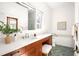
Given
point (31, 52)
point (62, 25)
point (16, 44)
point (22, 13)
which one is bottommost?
point (31, 52)

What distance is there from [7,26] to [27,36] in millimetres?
250

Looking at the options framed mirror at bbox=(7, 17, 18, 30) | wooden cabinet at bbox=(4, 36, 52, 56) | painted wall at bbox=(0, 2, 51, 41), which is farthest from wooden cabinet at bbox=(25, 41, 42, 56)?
framed mirror at bbox=(7, 17, 18, 30)

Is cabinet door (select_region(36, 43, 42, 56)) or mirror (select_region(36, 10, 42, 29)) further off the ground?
mirror (select_region(36, 10, 42, 29))

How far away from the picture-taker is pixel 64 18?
101 cm

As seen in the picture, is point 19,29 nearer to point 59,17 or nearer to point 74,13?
point 59,17

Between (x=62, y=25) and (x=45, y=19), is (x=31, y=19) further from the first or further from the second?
(x=62, y=25)

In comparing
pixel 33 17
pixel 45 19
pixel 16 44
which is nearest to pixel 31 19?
pixel 33 17

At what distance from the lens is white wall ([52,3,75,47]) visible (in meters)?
0.98

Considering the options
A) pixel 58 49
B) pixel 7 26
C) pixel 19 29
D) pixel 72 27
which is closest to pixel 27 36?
pixel 19 29

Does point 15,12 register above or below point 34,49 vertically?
above

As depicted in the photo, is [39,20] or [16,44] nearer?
[16,44]

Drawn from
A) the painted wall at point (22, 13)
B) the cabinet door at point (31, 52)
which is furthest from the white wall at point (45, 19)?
the cabinet door at point (31, 52)

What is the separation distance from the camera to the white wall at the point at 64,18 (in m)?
0.98

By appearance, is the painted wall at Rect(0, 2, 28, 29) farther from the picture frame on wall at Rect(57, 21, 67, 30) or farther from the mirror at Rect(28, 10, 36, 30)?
the picture frame on wall at Rect(57, 21, 67, 30)
